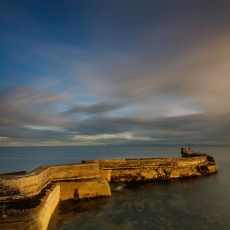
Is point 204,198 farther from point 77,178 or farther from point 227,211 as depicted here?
point 77,178

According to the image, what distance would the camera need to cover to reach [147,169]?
22406mm

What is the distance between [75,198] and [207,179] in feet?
51.3

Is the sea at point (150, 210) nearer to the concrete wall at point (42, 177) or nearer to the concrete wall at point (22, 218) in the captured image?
the concrete wall at point (42, 177)

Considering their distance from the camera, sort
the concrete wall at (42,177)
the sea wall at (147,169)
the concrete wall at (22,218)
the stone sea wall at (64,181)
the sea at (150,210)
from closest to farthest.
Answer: the concrete wall at (22,218) < the stone sea wall at (64,181) < the concrete wall at (42,177) < the sea at (150,210) < the sea wall at (147,169)

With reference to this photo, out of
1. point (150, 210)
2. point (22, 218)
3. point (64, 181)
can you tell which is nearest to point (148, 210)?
point (150, 210)

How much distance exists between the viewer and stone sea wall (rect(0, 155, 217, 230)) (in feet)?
29.5

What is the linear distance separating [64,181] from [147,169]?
10290 mm

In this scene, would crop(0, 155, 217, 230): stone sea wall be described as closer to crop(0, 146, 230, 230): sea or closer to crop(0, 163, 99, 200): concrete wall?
crop(0, 163, 99, 200): concrete wall

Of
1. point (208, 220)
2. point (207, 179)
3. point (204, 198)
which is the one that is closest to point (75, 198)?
point (208, 220)

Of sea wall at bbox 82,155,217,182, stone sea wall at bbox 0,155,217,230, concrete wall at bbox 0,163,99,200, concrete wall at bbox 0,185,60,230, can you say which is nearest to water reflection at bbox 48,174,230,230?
stone sea wall at bbox 0,155,217,230

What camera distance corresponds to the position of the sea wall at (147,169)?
70.0 feet

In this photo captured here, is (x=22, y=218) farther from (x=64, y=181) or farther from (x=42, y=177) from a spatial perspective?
(x=64, y=181)

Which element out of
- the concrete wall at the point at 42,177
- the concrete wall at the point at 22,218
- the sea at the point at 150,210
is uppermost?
the concrete wall at the point at 42,177

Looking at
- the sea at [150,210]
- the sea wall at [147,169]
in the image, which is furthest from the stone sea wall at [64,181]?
the sea at [150,210]
